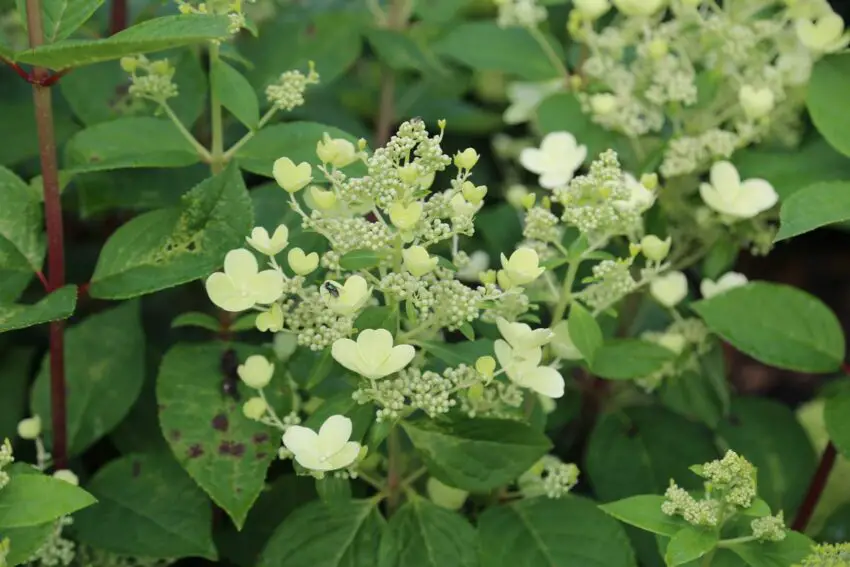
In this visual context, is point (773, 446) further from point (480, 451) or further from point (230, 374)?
point (230, 374)

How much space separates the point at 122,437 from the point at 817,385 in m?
1.53

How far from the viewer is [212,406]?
108cm

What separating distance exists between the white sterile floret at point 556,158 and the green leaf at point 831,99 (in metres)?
0.29

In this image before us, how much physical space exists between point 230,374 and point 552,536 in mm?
403

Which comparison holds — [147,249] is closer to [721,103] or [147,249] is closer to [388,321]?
[388,321]

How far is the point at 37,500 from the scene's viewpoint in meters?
0.91

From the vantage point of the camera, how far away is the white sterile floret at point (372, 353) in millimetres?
873

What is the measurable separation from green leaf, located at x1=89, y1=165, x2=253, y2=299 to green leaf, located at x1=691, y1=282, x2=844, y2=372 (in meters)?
0.56

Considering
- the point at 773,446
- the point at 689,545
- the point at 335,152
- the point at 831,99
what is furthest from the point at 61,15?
the point at 773,446

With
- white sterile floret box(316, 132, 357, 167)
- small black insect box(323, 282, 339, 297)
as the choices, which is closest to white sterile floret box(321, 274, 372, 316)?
small black insect box(323, 282, 339, 297)

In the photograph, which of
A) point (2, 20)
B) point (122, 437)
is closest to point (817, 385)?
point (122, 437)

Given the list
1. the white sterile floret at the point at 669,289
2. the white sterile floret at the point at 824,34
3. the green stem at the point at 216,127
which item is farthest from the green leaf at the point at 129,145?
the white sterile floret at the point at 824,34

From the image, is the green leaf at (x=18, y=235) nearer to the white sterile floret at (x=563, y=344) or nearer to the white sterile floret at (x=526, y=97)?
the white sterile floret at (x=563, y=344)

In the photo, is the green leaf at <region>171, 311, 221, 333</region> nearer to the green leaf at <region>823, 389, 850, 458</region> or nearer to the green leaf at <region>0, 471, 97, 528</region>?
the green leaf at <region>0, 471, 97, 528</region>
